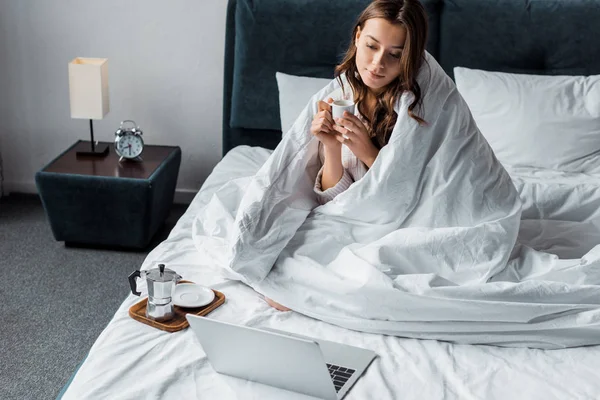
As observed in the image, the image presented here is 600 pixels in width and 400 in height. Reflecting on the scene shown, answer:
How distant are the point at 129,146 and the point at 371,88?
1491mm

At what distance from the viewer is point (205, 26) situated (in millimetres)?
3463

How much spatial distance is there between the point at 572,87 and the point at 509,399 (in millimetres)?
1781

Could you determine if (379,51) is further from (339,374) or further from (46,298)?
(46,298)

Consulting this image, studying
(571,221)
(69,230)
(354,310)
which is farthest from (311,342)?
(69,230)

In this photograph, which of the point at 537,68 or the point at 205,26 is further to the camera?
the point at 205,26

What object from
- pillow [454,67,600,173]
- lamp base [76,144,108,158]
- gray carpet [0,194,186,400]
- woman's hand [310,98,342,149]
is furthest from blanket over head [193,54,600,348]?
lamp base [76,144,108,158]

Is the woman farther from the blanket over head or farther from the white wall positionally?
the white wall

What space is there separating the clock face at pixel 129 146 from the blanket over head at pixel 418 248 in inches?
46.5

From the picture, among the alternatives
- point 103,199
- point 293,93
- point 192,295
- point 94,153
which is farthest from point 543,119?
point 94,153

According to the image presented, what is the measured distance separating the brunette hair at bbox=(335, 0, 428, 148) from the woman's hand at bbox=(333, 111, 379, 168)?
6cm

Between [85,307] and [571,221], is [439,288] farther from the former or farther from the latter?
[85,307]

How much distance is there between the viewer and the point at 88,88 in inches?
127

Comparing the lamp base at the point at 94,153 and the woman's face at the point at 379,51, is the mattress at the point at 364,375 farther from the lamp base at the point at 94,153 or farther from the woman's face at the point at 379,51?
the lamp base at the point at 94,153

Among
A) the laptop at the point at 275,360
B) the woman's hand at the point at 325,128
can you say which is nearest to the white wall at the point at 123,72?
the woman's hand at the point at 325,128
